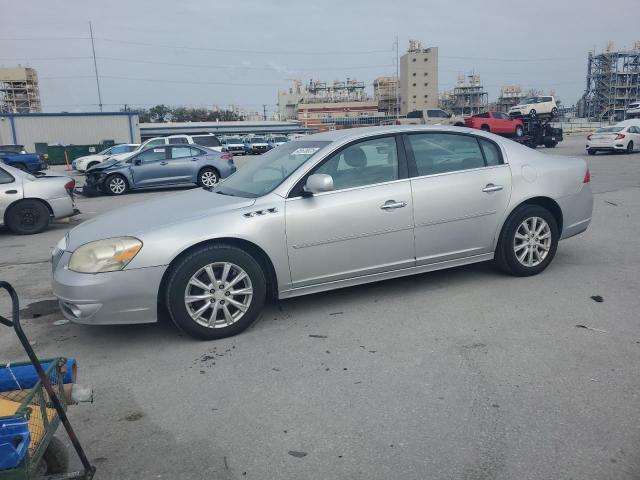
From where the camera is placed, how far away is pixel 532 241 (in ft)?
16.9

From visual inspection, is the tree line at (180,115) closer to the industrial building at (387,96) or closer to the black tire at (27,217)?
the industrial building at (387,96)

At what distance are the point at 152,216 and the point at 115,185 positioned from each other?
12.0 m

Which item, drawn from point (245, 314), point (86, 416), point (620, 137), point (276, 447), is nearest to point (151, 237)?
point (245, 314)

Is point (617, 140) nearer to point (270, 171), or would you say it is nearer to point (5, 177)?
point (270, 171)

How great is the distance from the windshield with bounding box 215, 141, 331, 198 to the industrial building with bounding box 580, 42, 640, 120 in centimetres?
10441

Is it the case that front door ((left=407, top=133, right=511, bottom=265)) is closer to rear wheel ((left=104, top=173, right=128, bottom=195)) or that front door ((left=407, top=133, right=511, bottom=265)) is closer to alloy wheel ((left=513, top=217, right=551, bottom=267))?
alloy wheel ((left=513, top=217, right=551, bottom=267))

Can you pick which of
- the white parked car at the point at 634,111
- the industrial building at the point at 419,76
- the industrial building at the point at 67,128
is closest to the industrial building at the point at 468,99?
the industrial building at the point at 419,76

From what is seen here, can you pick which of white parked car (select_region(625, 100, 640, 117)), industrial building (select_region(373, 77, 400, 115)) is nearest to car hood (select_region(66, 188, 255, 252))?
white parked car (select_region(625, 100, 640, 117))

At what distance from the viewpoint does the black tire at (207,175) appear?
16.2 m

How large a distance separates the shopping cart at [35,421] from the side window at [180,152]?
14.1 m

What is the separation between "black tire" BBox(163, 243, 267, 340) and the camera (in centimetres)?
386

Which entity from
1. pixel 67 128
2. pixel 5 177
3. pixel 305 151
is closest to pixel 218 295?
pixel 305 151

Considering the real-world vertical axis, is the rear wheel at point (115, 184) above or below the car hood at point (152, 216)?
below

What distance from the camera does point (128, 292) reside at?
3791mm
